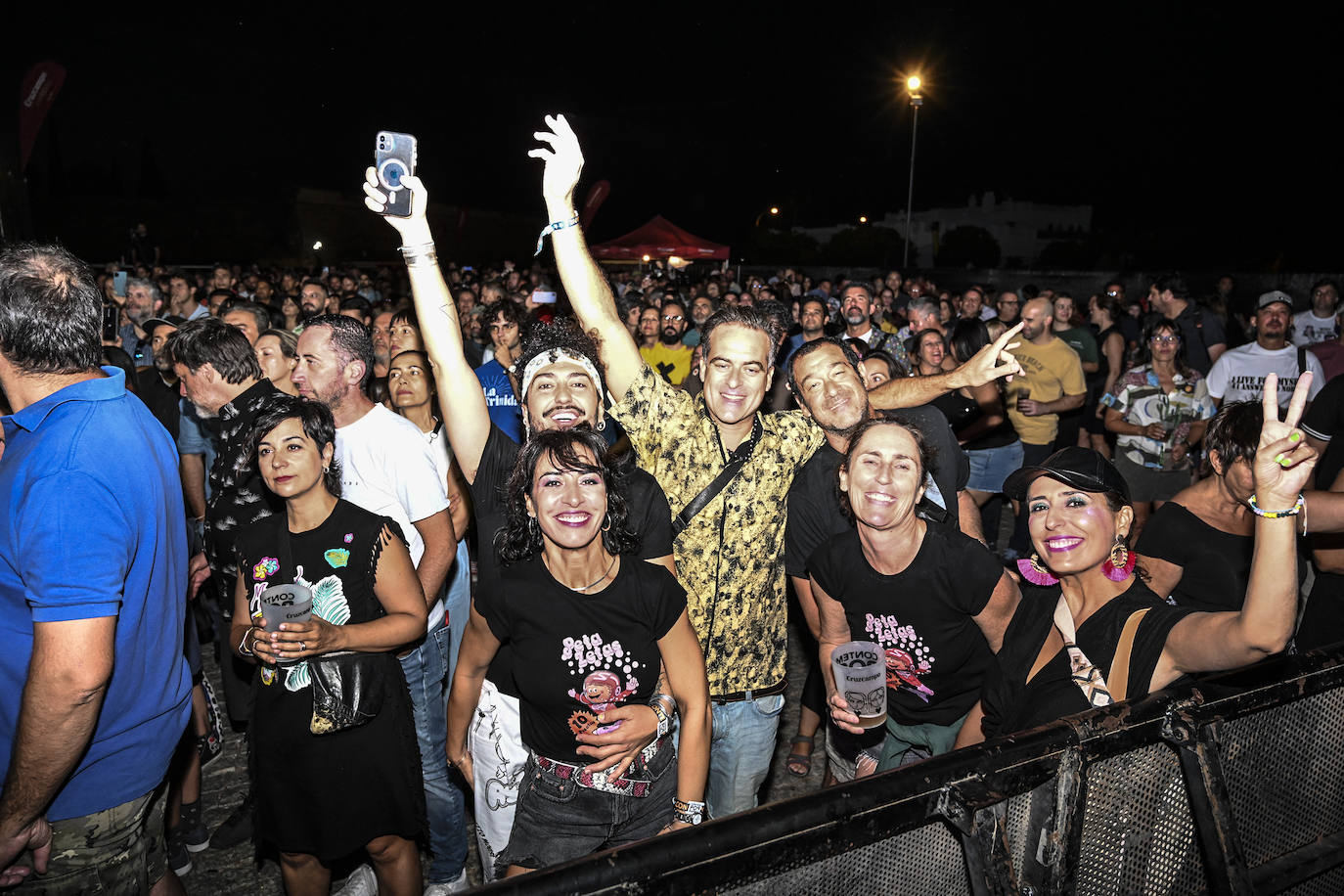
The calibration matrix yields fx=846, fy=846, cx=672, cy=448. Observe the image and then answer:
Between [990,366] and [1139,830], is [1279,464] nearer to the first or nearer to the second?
[1139,830]

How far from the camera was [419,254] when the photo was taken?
2.80 metres

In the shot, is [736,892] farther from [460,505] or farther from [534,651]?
[460,505]

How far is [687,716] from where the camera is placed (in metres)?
2.40

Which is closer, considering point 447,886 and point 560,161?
point 560,161

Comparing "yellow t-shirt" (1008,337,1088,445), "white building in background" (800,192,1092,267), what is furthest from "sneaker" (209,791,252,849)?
"white building in background" (800,192,1092,267)

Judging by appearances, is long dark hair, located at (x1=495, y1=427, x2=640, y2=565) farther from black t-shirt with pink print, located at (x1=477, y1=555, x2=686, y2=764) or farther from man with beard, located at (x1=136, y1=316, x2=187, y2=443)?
man with beard, located at (x1=136, y1=316, x2=187, y2=443)

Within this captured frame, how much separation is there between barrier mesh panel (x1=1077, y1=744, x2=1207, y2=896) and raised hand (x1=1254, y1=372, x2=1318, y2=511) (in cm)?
64

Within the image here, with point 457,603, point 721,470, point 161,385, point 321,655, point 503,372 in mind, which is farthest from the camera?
point 161,385

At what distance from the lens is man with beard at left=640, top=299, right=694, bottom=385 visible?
8328 mm

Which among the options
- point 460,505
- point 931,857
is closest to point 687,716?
point 931,857

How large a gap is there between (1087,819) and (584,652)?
1.28 m

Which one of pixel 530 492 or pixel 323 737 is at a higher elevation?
pixel 530 492

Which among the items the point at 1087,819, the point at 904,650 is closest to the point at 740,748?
the point at 904,650

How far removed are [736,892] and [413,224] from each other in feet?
7.29
